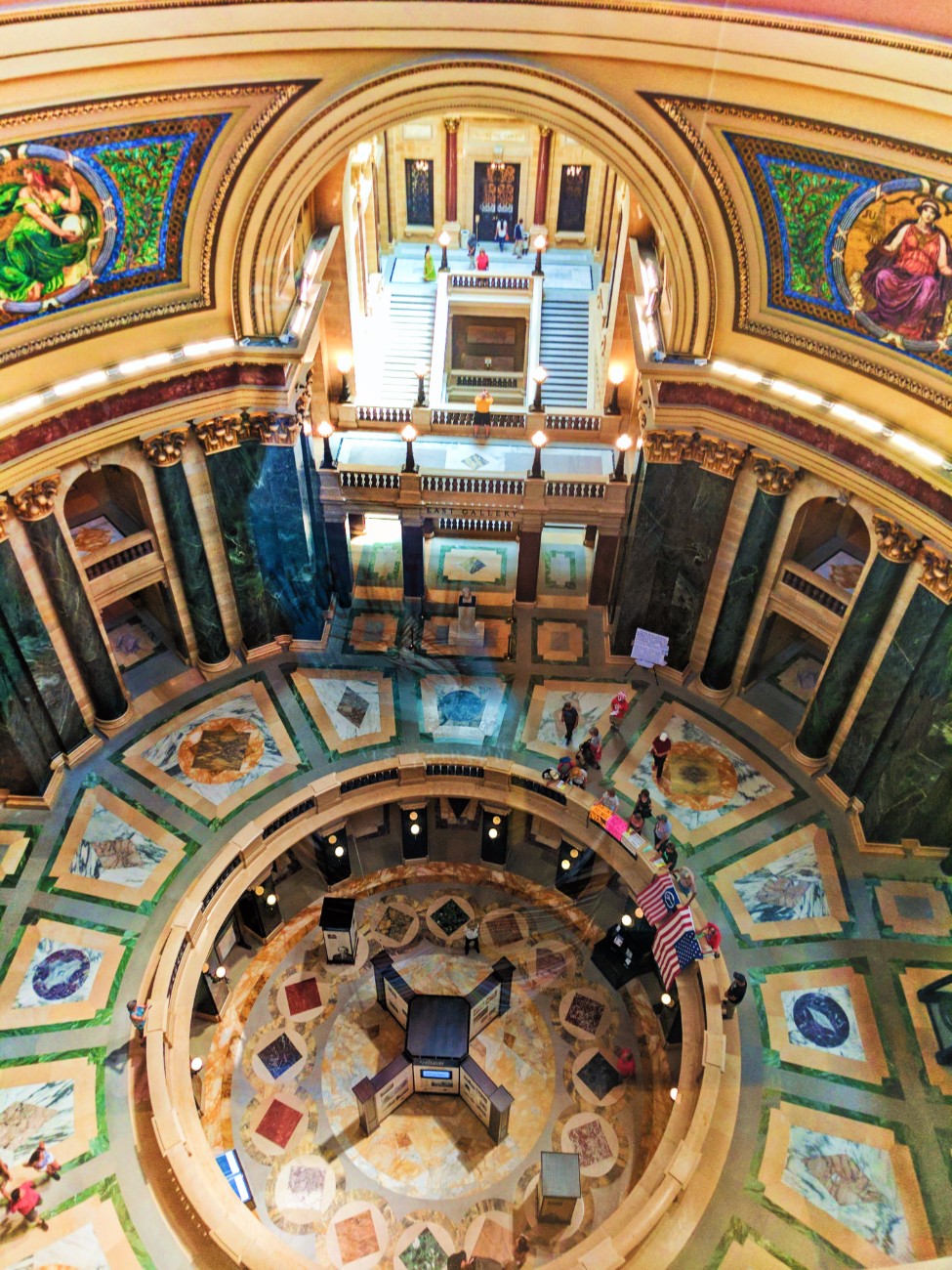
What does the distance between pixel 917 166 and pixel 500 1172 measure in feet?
68.7

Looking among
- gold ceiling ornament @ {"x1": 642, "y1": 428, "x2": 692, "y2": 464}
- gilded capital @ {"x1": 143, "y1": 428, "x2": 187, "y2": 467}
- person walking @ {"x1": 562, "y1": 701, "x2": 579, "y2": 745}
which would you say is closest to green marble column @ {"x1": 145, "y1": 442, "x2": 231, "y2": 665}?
gilded capital @ {"x1": 143, "y1": 428, "x2": 187, "y2": 467}

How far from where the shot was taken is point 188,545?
76.7 feet

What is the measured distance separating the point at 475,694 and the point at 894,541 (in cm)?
1143

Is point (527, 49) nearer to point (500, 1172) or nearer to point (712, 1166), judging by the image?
point (712, 1166)

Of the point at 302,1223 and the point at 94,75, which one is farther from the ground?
the point at 94,75

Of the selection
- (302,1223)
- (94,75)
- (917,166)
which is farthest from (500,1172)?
(94,75)

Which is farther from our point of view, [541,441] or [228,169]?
[541,441]

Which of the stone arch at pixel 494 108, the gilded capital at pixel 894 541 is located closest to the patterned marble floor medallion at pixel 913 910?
the gilded capital at pixel 894 541

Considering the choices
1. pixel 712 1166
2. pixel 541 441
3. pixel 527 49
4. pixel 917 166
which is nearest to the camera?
pixel 917 166

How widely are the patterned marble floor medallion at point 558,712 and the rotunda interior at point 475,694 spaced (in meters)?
0.13

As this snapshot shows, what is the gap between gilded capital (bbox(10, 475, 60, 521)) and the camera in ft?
62.1

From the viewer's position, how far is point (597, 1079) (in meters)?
20.9

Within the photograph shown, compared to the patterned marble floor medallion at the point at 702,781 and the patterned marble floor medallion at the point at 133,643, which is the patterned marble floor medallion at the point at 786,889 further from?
the patterned marble floor medallion at the point at 133,643

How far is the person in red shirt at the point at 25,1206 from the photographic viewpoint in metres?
15.8
